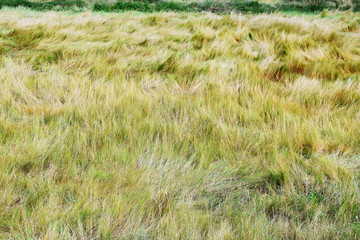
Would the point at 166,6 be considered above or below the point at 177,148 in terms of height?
below

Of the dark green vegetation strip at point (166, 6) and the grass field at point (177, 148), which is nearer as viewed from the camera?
the grass field at point (177, 148)

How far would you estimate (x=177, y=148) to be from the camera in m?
1.63

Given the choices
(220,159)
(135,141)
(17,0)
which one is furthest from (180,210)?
(17,0)

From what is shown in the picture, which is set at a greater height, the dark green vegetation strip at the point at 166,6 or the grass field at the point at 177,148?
the grass field at the point at 177,148

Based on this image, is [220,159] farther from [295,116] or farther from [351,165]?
[295,116]

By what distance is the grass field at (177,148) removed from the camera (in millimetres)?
1111

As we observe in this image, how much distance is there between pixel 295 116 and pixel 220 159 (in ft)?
2.38

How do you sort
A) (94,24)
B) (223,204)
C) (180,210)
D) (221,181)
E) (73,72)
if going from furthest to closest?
(94,24)
(73,72)
(221,181)
(223,204)
(180,210)

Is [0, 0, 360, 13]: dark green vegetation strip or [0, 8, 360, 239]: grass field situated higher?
[0, 8, 360, 239]: grass field

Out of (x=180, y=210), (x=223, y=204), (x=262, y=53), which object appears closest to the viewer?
(x=180, y=210)

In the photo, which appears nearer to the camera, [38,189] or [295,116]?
[38,189]

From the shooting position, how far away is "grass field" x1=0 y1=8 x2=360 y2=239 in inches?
43.8

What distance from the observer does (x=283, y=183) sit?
1384 mm

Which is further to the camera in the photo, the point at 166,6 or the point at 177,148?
the point at 166,6
